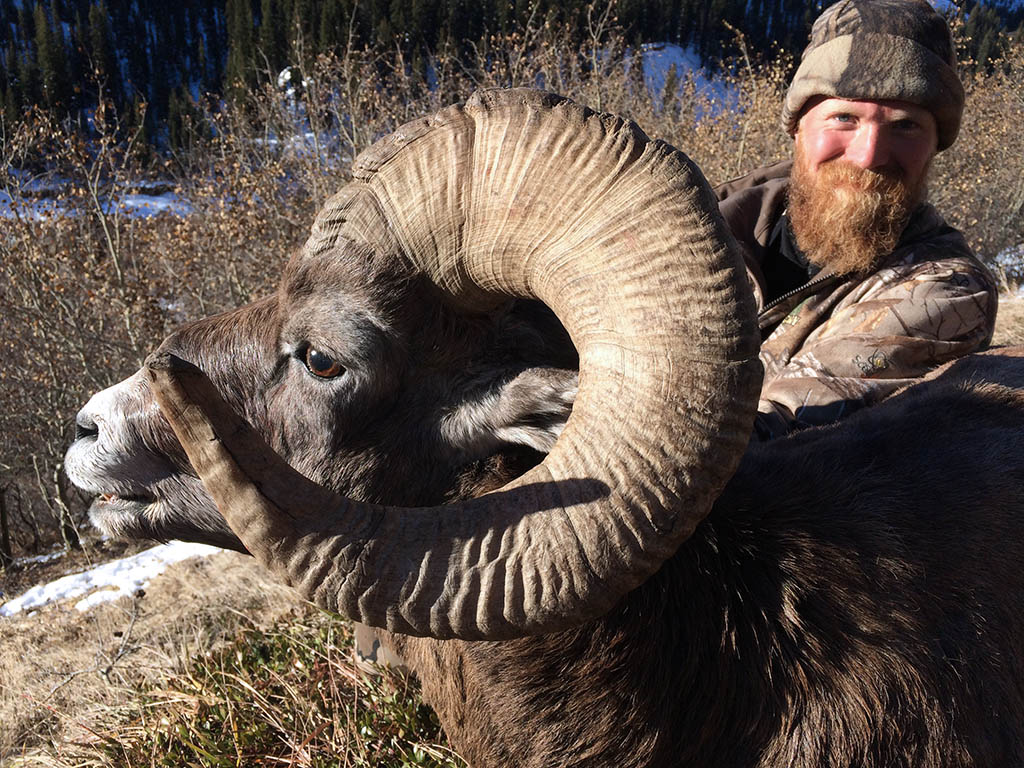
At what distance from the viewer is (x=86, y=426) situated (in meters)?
2.65

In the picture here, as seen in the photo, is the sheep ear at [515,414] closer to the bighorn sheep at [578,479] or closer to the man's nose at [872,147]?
the bighorn sheep at [578,479]

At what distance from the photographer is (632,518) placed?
5.76 feet

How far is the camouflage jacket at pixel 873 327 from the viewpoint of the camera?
3246 millimetres

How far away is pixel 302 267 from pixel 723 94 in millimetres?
21715

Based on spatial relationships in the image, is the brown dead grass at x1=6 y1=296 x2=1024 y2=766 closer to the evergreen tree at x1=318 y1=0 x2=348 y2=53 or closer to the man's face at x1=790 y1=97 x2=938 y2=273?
the man's face at x1=790 y1=97 x2=938 y2=273

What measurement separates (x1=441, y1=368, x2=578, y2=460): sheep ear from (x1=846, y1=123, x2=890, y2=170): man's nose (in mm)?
2428

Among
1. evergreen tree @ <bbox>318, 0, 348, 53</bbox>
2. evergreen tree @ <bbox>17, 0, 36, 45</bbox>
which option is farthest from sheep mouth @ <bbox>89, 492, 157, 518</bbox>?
evergreen tree @ <bbox>17, 0, 36, 45</bbox>

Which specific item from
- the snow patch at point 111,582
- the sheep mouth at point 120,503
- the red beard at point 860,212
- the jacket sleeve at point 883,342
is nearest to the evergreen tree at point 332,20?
the snow patch at point 111,582

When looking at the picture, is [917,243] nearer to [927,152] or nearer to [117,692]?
[927,152]

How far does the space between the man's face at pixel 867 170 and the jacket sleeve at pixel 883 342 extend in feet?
0.71

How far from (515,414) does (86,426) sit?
1.60 meters

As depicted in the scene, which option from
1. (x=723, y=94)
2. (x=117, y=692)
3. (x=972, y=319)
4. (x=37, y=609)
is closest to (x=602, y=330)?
(x=972, y=319)

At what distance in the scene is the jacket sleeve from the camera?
10.6 feet

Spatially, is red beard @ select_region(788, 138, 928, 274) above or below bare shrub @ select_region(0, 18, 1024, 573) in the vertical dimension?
above
